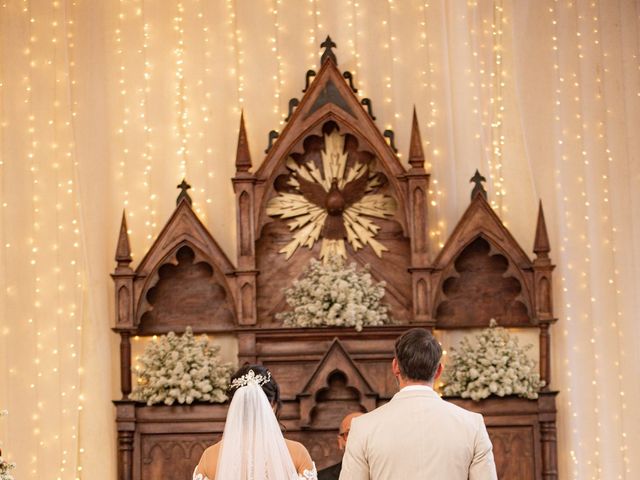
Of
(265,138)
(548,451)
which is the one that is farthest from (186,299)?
(548,451)

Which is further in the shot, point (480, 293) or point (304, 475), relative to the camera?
point (480, 293)

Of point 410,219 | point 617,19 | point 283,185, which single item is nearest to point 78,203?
point 283,185

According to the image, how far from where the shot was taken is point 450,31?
28.5ft

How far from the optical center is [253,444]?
5367 millimetres

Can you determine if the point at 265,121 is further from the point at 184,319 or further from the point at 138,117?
the point at 184,319

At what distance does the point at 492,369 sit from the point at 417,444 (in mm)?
3868

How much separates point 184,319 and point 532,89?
9.74 feet

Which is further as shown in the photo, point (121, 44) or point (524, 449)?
point (121, 44)

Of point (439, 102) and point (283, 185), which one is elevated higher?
point (439, 102)

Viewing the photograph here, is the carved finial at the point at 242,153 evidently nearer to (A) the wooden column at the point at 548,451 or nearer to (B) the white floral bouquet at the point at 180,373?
(B) the white floral bouquet at the point at 180,373

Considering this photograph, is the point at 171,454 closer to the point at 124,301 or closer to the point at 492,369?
the point at 124,301

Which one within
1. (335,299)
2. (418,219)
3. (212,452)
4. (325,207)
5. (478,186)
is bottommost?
(212,452)

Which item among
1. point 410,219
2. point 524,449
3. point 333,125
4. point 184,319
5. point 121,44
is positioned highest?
point 121,44

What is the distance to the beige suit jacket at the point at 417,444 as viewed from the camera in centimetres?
416
